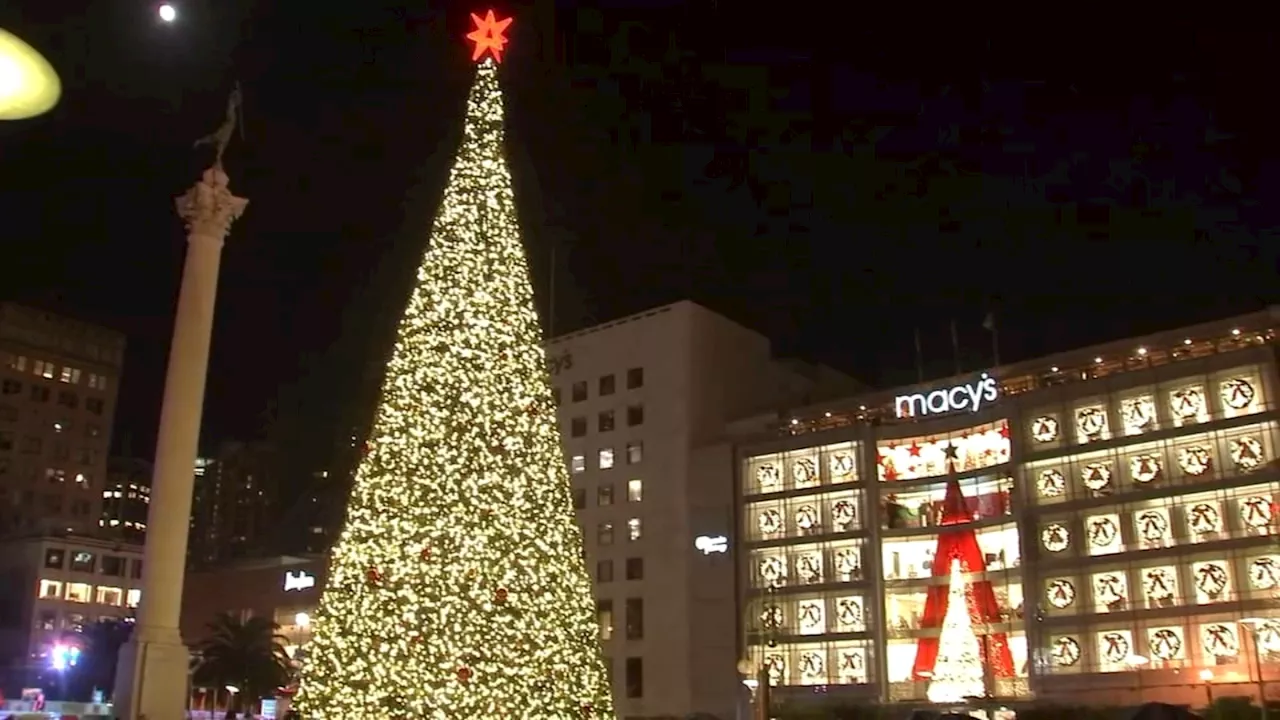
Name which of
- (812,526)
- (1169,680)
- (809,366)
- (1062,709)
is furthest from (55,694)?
(1169,680)

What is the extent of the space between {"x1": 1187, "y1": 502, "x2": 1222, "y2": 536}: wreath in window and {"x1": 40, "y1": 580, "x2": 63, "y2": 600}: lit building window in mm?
88643

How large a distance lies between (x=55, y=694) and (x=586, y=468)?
40.0 m

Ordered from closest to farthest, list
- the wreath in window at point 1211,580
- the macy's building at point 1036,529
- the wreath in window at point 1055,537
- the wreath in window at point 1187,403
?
the wreath in window at point 1211,580 → the macy's building at point 1036,529 → the wreath in window at point 1187,403 → the wreath in window at point 1055,537

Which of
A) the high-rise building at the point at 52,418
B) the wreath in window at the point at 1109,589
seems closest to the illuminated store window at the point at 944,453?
the wreath in window at the point at 1109,589

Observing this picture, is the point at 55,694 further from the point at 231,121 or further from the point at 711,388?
the point at 231,121

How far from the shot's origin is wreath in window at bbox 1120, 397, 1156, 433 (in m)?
60.8

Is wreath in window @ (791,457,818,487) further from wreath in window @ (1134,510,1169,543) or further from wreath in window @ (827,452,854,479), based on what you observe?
wreath in window @ (1134,510,1169,543)

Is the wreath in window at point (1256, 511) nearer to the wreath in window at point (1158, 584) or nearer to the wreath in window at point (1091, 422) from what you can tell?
the wreath in window at point (1158, 584)

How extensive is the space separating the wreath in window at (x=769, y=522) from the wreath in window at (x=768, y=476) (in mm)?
1711

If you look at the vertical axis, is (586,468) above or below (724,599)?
above

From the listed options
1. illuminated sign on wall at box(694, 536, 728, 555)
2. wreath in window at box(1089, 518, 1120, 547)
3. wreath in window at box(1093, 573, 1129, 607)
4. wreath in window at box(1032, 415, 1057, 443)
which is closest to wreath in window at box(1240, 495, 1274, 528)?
wreath in window at box(1089, 518, 1120, 547)

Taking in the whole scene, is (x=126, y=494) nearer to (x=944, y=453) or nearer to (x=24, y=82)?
(x=944, y=453)

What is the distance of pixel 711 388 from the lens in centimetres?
7894

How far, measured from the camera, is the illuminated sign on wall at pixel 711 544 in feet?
241
